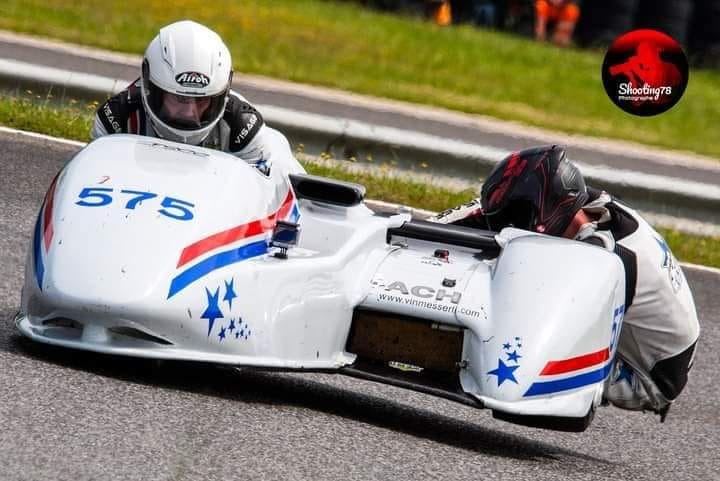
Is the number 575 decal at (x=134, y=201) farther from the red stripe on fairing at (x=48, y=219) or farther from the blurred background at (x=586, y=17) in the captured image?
the blurred background at (x=586, y=17)

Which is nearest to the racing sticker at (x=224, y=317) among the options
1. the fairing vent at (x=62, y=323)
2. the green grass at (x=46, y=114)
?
the fairing vent at (x=62, y=323)

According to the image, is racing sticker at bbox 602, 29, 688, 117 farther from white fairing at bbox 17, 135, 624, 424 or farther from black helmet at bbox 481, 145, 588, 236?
white fairing at bbox 17, 135, 624, 424

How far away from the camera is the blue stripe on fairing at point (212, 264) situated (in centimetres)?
521

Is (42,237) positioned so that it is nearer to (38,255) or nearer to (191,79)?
(38,255)

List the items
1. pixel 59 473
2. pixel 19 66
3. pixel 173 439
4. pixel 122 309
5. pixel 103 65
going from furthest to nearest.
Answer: pixel 103 65
pixel 19 66
pixel 122 309
pixel 173 439
pixel 59 473

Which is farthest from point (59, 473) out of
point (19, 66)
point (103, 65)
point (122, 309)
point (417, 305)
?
point (103, 65)

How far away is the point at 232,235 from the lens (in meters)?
5.49

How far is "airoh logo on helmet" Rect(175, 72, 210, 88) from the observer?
6.14 m

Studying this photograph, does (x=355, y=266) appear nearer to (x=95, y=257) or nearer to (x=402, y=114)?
(x=95, y=257)

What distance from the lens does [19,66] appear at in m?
9.71

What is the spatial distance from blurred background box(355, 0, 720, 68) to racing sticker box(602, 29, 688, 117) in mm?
2351

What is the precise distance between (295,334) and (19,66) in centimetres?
476

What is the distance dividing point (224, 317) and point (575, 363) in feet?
3.97

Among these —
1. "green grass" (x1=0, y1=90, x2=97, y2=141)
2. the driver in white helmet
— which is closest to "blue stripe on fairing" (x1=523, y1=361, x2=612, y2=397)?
the driver in white helmet
